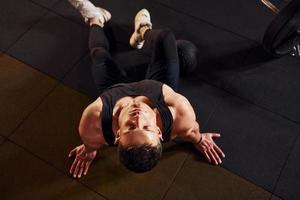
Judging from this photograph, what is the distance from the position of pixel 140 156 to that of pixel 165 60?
0.82 metres

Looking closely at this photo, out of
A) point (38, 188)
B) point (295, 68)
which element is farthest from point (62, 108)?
point (295, 68)

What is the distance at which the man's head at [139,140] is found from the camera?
5.23 ft

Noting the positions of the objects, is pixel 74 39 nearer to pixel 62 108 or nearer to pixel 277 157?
pixel 62 108

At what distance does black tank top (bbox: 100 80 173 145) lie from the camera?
1820 millimetres

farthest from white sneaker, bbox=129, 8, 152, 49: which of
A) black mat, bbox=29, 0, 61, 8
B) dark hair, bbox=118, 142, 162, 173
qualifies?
dark hair, bbox=118, 142, 162, 173

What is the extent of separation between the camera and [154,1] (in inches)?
114

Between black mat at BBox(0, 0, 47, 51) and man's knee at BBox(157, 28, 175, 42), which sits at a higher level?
man's knee at BBox(157, 28, 175, 42)

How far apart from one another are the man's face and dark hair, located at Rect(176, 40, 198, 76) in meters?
0.82

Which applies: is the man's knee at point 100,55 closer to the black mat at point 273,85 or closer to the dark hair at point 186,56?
the dark hair at point 186,56

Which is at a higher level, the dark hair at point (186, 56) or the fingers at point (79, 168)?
the dark hair at point (186, 56)

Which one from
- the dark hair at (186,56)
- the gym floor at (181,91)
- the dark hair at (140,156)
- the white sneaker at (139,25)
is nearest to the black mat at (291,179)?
the gym floor at (181,91)

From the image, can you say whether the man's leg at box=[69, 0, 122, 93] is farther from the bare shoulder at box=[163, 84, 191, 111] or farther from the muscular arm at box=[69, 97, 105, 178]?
the bare shoulder at box=[163, 84, 191, 111]

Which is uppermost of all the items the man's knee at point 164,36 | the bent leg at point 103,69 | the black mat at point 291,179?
the man's knee at point 164,36

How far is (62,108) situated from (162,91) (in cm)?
90
